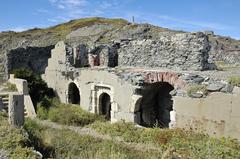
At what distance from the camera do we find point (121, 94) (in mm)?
14859

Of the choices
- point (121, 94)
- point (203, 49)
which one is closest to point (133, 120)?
point (121, 94)

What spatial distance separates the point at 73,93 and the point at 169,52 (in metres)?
6.33

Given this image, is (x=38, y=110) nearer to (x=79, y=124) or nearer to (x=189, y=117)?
(x=79, y=124)

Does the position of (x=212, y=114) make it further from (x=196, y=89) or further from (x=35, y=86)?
(x=35, y=86)

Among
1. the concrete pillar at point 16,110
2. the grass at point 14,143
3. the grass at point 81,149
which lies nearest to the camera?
the grass at point 14,143

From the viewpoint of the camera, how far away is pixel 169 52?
16.4 meters

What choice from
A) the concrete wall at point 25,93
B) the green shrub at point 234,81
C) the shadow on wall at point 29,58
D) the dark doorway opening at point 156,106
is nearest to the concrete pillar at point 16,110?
the concrete wall at point 25,93

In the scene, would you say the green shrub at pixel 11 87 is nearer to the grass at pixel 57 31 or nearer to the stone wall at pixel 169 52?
the stone wall at pixel 169 52

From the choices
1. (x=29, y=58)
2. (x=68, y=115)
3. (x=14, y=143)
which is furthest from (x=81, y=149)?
(x=29, y=58)

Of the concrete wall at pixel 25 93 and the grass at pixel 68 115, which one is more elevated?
the concrete wall at pixel 25 93

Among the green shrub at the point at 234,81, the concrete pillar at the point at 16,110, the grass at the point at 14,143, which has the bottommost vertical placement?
the grass at the point at 14,143

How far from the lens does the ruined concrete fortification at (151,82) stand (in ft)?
35.5

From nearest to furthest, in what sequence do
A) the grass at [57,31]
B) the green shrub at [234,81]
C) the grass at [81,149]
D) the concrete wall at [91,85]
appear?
the grass at [81,149]
the green shrub at [234,81]
the concrete wall at [91,85]
the grass at [57,31]

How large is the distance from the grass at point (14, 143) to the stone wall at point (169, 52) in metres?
9.24
